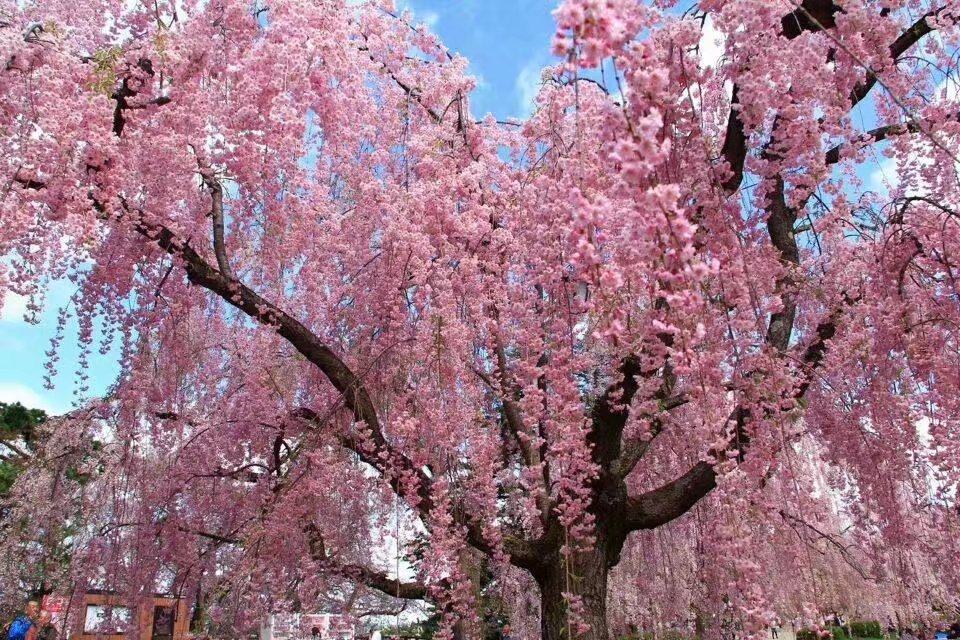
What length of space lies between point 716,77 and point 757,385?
169 centimetres

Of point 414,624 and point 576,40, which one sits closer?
point 576,40

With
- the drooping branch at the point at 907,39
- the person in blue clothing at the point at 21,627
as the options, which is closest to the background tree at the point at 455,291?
the drooping branch at the point at 907,39

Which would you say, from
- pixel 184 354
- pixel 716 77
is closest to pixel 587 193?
pixel 716 77

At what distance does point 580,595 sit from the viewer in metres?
4.63

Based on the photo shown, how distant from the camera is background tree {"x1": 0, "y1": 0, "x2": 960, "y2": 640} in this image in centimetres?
338

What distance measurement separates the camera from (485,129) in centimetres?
602

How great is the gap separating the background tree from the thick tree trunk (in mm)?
24

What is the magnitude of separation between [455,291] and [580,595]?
227 cm

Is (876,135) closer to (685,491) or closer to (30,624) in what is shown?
(685,491)

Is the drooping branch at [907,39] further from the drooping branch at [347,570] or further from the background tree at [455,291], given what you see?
the drooping branch at [347,570]

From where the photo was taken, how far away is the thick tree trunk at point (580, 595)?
4650 mm

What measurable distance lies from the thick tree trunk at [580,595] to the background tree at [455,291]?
24mm

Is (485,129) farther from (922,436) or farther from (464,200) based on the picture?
(922,436)

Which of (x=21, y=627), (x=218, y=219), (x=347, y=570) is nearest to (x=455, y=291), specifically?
(x=218, y=219)
